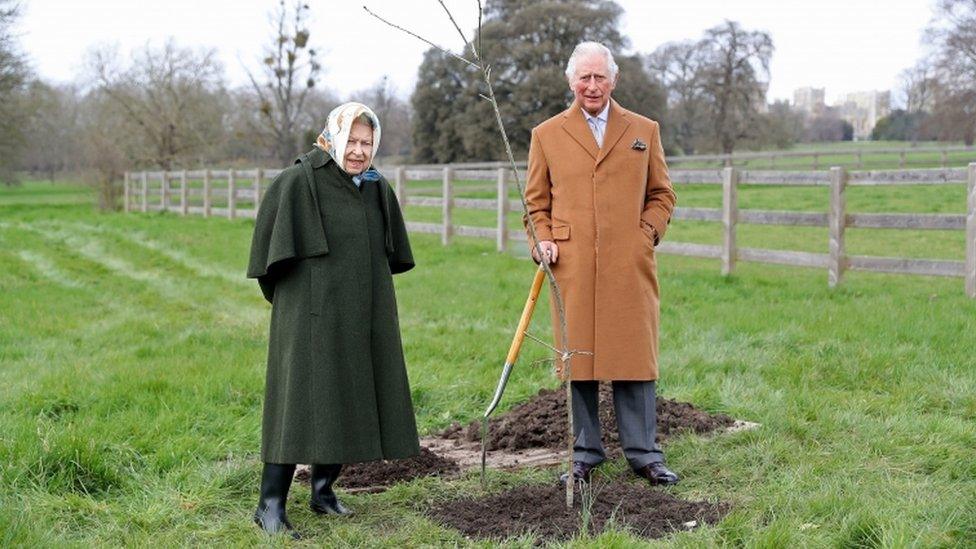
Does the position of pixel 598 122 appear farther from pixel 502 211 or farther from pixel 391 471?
pixel 502 211

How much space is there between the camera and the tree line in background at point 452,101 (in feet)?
123

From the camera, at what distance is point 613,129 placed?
488cm

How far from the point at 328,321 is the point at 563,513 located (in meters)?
1.21

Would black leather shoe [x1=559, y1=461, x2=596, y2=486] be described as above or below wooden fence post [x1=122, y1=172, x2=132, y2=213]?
below

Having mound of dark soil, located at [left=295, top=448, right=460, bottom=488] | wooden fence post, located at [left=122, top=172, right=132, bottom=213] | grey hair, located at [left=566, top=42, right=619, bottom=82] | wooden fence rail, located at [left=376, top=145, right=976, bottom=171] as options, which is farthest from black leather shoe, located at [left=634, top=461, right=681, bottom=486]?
wooden fence post, located at [left=122, top=172, right=132, bottom=213]

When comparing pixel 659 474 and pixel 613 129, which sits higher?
pixel 613 129

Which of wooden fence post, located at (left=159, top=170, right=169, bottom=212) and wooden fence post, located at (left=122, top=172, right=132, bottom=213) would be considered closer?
wooden fence post, located at (left=159, top=170, right=169, bottom=212)

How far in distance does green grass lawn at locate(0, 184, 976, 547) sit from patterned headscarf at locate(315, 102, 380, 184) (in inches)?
58.5

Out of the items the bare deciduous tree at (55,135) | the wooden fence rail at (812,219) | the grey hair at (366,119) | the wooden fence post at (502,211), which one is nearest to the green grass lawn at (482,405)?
the wooden fence rail at (812,219)

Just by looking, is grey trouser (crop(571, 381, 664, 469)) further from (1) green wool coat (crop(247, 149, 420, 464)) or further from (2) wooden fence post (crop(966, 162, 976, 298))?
(2) wooden fence post (crop(966, 162, 976, 298))

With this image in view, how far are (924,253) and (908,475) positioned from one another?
11.4 m

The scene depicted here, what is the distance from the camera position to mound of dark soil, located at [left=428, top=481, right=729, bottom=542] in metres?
4.07

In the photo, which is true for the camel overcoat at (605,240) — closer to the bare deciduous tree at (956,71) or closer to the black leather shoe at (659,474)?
the black leather shoe at (659,474)

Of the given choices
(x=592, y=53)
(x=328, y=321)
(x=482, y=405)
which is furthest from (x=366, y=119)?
(x=482, y=405)
